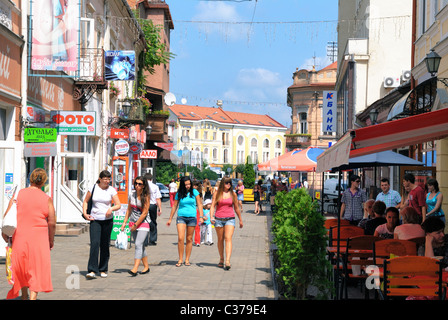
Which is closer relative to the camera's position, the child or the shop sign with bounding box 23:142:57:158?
the shop sign with bounding box 23:142:57:158

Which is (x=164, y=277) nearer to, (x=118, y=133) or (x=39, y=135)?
(x=39, y=135)

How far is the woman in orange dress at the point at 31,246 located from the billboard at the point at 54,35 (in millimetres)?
7126

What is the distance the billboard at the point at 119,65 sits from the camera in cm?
2150

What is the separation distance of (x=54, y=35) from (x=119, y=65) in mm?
7305

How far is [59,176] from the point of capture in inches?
701

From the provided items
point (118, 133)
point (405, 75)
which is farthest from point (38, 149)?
point (405, 75)

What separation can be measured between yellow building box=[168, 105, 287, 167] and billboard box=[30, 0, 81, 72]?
3778 inches

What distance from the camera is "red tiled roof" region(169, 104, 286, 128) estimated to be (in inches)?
4702

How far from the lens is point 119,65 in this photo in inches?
854

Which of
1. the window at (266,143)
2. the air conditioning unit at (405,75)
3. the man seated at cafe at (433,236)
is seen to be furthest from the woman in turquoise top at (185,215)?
the window at (266,143)

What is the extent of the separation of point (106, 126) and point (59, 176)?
27.0ft

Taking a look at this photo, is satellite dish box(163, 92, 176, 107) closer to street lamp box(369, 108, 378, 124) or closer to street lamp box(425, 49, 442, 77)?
street lamp box(369, 108, 378, 124)

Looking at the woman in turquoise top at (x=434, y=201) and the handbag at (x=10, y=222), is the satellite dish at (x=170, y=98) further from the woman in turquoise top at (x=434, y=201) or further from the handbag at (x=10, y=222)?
Answer: the handbag at (x=10, y=222)

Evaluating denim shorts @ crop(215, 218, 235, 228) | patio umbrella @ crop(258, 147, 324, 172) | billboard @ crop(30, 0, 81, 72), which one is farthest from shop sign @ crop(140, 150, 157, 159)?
denim shorts @ crop(215, 218, 235, 228)
